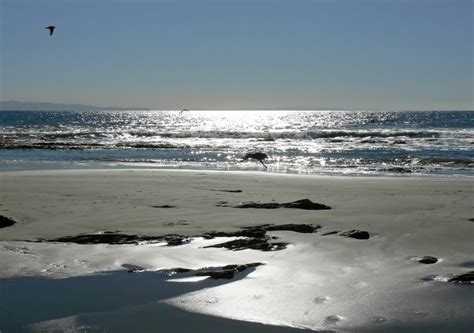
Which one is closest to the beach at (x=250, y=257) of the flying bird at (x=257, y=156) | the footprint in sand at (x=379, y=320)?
the footprint in sand at (x=379, y=320)

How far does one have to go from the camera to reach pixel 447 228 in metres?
8.58

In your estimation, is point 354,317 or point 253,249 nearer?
point 354,317

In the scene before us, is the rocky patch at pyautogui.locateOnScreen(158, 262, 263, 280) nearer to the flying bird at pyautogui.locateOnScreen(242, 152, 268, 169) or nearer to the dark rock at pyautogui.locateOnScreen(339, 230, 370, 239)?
the dark rock at pyautogui.locateOnScreen(339, 230, 370, 239)

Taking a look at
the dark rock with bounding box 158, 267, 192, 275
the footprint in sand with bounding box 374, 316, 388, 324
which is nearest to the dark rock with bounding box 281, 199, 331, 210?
the dark rock with bounding box 158, 267, 192, 275

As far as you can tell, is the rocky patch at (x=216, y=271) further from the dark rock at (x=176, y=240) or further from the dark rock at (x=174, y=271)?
the dark rock at (x=176, y=240)

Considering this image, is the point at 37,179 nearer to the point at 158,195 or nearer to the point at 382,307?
the point at 158,195

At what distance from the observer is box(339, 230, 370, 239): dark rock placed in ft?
25.9

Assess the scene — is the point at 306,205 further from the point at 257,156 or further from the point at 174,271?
the point at 257,156

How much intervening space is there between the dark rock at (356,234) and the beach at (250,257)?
2 cm

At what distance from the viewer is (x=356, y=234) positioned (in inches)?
314

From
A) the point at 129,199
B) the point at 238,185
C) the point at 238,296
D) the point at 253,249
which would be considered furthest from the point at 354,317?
→ the point at 238,185

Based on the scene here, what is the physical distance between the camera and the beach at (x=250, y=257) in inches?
191

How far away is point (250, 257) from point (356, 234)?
6.48 ft

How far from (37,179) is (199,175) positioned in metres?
4.95
